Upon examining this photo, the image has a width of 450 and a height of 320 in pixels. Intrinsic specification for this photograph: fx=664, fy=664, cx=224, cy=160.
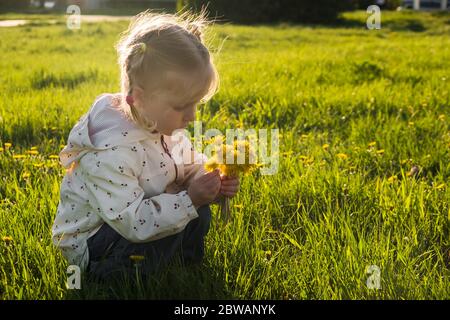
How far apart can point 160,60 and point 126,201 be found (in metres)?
0.49

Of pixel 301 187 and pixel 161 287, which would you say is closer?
pixel 161 287

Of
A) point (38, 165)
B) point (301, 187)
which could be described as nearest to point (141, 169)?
point (301, 187)

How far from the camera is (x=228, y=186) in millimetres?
2414

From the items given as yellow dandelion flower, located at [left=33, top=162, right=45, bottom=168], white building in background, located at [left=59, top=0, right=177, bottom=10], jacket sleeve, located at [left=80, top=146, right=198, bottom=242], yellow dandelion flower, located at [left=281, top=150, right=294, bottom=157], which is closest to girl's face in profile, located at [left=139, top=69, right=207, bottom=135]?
jacket sleeve, located at [left=80, top=146, right=198, bottom=242]

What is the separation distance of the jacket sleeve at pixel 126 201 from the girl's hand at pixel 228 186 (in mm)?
167

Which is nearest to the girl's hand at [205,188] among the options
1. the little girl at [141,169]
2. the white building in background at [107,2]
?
the little girl at [141,169]

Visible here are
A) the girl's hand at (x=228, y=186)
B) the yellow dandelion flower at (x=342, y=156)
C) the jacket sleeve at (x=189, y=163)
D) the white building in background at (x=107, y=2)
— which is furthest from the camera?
the white building in background at (x=107, y=2)

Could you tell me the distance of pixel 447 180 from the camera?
3.35 m

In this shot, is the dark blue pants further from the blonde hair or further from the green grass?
the blonde hair

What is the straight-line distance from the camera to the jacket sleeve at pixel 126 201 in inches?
87.7

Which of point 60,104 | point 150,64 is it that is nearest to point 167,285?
point 150,64

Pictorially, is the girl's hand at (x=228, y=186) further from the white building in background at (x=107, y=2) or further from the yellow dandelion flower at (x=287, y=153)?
the white building in background at (x=107, y=2)

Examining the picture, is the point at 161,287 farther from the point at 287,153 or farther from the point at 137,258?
the point at 287,153

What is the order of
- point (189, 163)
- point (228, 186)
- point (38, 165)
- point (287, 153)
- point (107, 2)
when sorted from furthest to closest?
point (107, 2)
point (287, 153)
point (38, 165)
point (189, 163)
point (228, 186)
